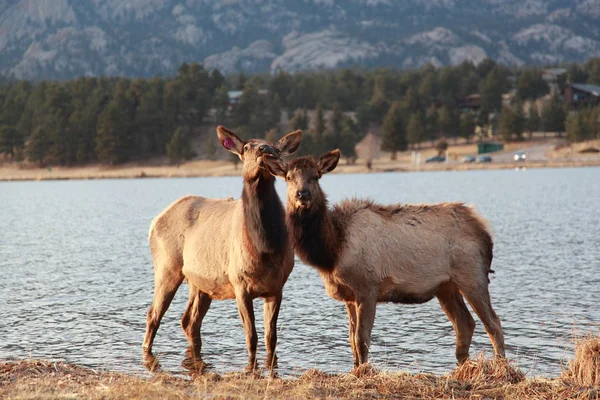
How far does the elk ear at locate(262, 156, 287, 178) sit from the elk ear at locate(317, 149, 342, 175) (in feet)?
1.69

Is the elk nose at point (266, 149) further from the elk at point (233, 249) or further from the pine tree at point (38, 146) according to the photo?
the pine tree at point (38, 146)

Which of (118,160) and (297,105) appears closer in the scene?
(118,160)

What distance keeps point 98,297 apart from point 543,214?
29984 millimetres

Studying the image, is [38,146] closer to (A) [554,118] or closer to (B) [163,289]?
(A) [554,118]

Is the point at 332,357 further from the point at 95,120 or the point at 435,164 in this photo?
the point at 95,120

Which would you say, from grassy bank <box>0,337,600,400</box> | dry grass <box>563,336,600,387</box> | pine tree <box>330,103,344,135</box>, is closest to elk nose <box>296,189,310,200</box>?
grassy bank <box>0,337,600,400</box>

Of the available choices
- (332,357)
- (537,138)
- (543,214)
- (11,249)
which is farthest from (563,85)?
(332,357)

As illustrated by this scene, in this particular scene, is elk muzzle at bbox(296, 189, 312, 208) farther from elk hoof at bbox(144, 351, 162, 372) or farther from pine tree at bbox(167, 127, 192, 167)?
pine tree at bbox(167, 127, 192, 167)

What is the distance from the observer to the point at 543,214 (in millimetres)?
44938

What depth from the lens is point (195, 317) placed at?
13484 millimetres

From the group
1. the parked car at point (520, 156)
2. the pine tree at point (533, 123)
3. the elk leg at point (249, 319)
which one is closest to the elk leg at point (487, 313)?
the elk leg at point (249, 319)

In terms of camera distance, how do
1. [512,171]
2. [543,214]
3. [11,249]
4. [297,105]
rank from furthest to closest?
[297,105] → [512,171] → [543,214] → [11,249]

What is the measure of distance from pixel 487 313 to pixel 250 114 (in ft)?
434

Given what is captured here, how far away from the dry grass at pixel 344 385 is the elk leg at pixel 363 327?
51cm
